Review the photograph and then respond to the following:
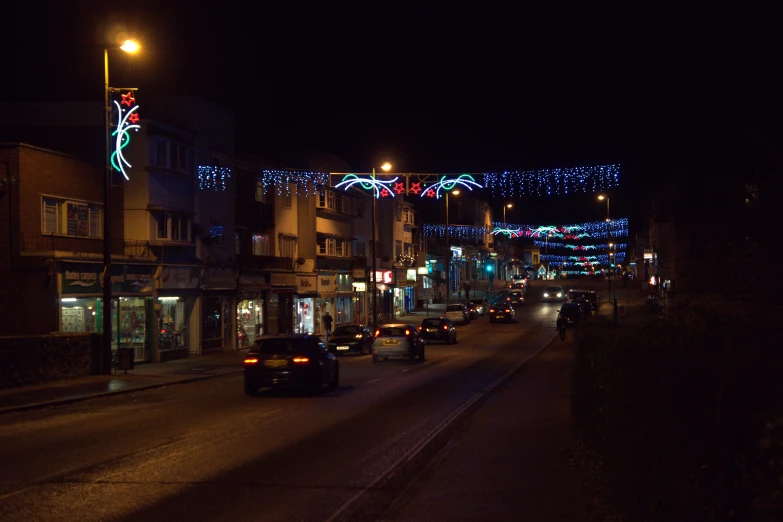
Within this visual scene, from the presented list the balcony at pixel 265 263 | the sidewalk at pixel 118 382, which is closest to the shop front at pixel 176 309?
the sidewalk at pixel 118 382

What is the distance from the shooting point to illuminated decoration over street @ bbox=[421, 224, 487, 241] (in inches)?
3332

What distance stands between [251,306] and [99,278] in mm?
14000

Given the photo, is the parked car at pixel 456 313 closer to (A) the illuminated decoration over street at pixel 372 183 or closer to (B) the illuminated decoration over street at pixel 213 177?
(A) the illuminated decoration over street at pixel 372 183

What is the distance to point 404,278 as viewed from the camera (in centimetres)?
7206

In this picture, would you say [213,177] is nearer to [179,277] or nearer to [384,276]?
[179,277]

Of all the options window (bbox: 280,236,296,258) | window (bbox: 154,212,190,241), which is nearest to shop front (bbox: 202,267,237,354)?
window (bbox: 154,212,190,241)

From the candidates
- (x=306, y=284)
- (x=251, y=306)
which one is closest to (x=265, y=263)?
(x=251, y=306)

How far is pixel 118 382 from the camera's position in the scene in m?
25.1

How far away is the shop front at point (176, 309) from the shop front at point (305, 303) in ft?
37.1

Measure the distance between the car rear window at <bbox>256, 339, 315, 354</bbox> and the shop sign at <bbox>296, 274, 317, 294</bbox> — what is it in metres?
26.3

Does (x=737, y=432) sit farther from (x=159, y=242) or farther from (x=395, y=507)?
(x=159, y=242)

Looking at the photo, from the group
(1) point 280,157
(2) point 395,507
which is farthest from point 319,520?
(1) point 280,157

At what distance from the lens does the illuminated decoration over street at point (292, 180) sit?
37784mm

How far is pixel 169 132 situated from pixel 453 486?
26679 mm
